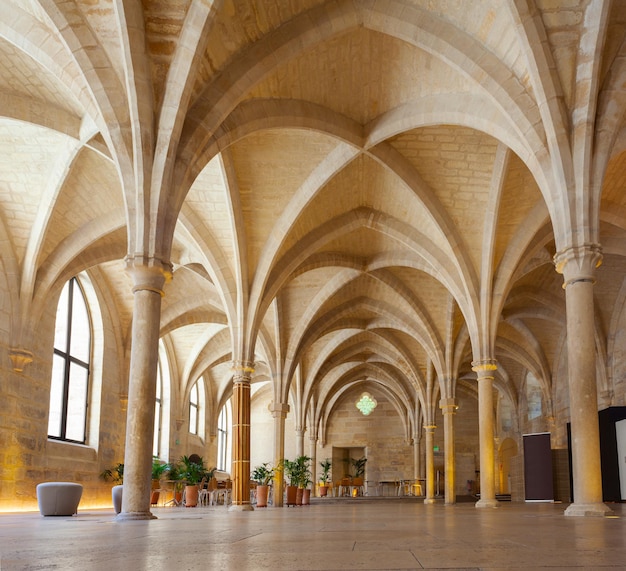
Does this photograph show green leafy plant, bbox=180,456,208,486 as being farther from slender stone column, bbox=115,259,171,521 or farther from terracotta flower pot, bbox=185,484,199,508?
slender stone column, bbox=115,259,171,521

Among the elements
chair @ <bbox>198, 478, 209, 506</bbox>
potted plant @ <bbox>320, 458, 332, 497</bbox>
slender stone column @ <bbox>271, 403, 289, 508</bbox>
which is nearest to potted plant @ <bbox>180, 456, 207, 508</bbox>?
chair @ <bbox>198, 478, 209, 506</bbox>

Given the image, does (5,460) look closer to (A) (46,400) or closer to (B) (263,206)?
(A) (46,400)

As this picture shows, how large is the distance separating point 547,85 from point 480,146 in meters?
4.16

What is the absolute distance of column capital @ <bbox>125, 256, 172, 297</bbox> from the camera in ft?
32.0

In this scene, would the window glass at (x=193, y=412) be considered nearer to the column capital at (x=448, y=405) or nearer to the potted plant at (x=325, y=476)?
the potted plant at (x=325, y=476)

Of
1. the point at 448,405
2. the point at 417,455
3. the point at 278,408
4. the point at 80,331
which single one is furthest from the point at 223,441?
the point at 80,331

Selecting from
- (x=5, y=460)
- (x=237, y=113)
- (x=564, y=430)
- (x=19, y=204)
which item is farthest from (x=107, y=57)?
(x=564, y=430)

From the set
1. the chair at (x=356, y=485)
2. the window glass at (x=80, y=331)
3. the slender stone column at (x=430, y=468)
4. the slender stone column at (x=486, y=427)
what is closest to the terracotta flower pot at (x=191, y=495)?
the window glass at (x=80, y=331)

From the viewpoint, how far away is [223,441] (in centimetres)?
3650

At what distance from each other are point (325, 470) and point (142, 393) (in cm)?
2943

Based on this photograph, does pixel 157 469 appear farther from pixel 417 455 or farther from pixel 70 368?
pixel 417 455

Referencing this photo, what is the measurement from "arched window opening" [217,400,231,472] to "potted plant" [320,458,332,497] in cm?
510

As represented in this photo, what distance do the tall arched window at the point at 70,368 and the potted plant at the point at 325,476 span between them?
18.7 metres

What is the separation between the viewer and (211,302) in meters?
22.5
